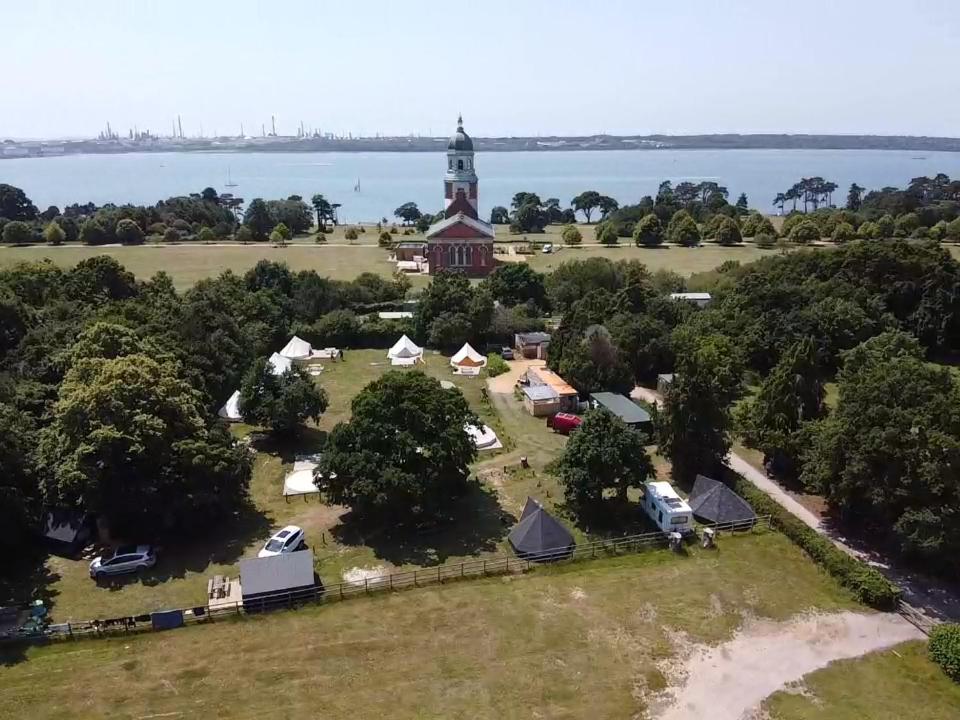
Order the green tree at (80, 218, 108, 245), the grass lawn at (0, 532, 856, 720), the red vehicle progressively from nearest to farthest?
the grass lawn at (0, 532, 856, 720) → the red vehicle → the green tree at (80, 218, 108, 245)

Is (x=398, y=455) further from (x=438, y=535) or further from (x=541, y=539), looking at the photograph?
(x=541, y=539)

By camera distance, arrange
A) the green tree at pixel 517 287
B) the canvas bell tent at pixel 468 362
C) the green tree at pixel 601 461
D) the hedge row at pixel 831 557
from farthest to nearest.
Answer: the green tree at pixel 517 287 → the canvas bell tent at pixel 468 362 → the green tree at pixel 601 461 → the hedge row at pixel 831 557

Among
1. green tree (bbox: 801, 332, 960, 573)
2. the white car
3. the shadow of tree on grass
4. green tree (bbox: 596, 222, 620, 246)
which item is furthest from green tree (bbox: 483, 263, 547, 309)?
green tree (bbox: 596, 222, 620, 246)

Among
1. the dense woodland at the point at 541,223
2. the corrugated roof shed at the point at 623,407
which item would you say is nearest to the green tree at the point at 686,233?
the dense woodland at the point at 541,223

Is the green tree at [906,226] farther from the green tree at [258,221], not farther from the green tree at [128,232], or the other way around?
the green tree at [128,232]

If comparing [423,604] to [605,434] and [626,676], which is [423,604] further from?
[605,434]

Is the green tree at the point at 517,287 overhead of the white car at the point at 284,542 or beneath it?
overhead

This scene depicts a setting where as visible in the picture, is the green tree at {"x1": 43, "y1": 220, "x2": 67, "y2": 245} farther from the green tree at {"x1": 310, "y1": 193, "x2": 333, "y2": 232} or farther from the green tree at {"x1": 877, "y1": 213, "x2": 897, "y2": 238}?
the green tree at {"x1": 877, "y1": 213, "x2": 897, "y2": 238}
